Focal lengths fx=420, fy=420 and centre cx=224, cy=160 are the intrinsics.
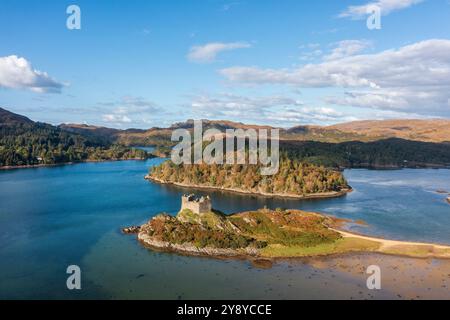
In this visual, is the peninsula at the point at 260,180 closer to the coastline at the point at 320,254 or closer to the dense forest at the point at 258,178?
the dense forest at the point at 258,178

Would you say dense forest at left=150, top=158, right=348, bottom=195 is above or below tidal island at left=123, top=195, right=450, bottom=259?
above

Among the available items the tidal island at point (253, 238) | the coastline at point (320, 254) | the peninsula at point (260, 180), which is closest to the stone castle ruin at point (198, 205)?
the tidal island at point (253, 238)

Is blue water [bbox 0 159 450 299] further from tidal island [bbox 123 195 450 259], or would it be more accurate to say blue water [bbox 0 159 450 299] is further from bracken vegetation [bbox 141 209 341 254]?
bracken vegetation [bbox 141 209 341 254]

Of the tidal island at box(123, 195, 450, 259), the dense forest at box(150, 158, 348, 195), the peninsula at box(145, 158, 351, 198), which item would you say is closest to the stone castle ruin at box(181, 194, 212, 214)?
the tidal island at box(123, 195, 450, 259)

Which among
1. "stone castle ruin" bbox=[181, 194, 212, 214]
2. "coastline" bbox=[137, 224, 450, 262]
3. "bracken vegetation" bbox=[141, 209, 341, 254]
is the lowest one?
"coastline" bbox=[137, 224, 450, 262]

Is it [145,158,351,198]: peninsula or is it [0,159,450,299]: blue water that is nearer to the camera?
[0,159,450,299]: blue water

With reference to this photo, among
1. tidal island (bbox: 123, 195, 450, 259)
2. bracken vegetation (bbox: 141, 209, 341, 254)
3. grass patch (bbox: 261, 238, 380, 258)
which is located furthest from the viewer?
bracken vegetation (bbox: 141, 209, 341, 254)
